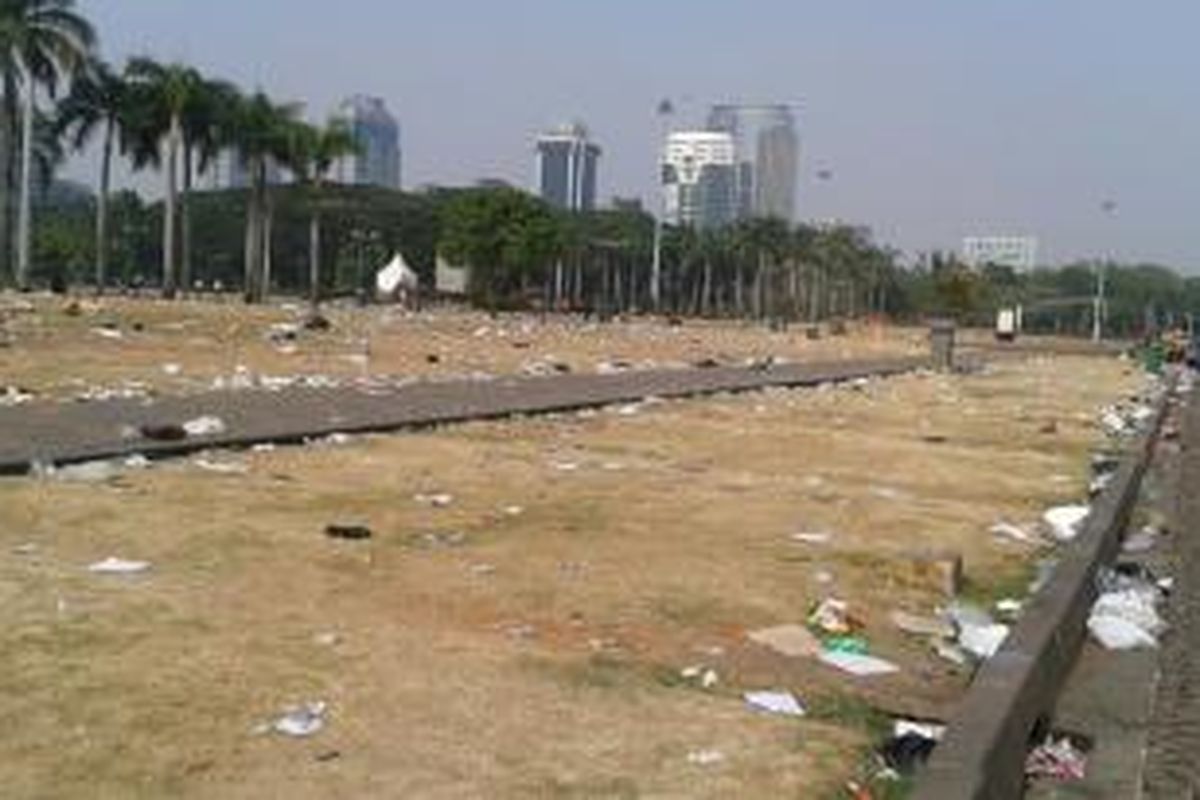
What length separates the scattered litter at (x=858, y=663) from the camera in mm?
9297

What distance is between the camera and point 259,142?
85.0 metres

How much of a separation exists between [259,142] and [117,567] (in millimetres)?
76402

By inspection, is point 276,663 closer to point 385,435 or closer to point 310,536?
point 310,536

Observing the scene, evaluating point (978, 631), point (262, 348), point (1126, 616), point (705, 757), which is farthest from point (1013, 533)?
point (262, 348)

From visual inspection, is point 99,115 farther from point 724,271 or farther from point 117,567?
point 724,271

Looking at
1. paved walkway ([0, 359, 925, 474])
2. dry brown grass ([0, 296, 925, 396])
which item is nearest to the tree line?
dry brown grass ([0, 296, 925, 396])

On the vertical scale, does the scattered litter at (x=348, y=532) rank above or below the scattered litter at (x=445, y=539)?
above

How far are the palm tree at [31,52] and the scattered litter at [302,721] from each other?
200 feet

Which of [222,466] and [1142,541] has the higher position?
[222,466]

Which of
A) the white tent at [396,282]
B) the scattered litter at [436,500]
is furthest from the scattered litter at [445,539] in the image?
the white tent at [396,282]

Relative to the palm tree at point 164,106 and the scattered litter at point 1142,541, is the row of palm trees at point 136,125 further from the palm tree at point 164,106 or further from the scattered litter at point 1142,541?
the scattered litter at point 1142,541

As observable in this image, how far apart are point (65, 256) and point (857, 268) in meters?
85.2

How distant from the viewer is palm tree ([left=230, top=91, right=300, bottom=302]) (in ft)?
273

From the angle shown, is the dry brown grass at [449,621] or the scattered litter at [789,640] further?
the scattered litter at [789,640]
